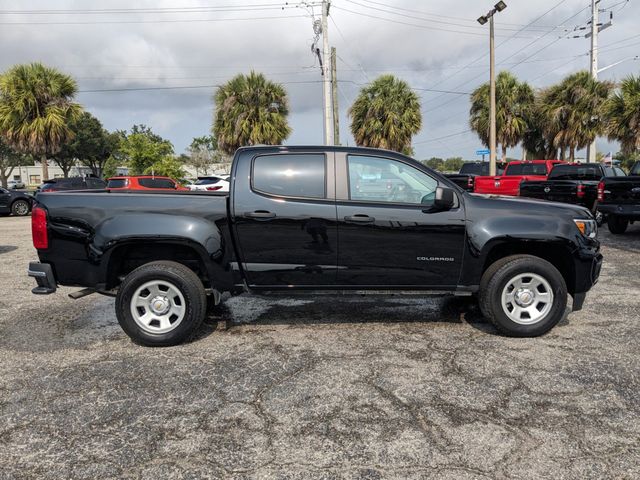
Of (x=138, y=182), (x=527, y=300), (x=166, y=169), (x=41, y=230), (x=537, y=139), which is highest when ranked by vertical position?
(x=537, y=139)

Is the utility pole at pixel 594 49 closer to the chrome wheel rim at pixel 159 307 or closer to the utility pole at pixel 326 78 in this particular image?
the utility pole at pixel 326 78

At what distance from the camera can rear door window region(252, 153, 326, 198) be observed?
455 cm

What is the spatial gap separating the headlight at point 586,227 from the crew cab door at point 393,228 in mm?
1097

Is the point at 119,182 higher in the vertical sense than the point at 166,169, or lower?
lower

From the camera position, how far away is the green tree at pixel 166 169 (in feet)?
101

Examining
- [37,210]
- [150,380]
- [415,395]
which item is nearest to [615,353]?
[415,395]

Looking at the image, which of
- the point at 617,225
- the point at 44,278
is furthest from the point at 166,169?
the point at 44,278

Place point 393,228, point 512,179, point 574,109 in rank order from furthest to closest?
point 574,109
point 512,179
point 393,228

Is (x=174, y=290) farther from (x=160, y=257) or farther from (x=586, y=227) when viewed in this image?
(x=586, y=227)

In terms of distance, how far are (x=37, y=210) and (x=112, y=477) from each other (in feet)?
9.05

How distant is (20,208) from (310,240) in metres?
19.7

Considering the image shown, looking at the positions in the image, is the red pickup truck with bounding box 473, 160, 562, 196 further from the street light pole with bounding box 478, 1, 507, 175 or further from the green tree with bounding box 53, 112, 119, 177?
the green tree with bounding box 53, 112, 119, 177

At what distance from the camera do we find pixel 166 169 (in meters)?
30.9

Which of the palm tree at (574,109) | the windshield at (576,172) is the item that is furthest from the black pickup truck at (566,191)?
the palm tree at (574,109)
